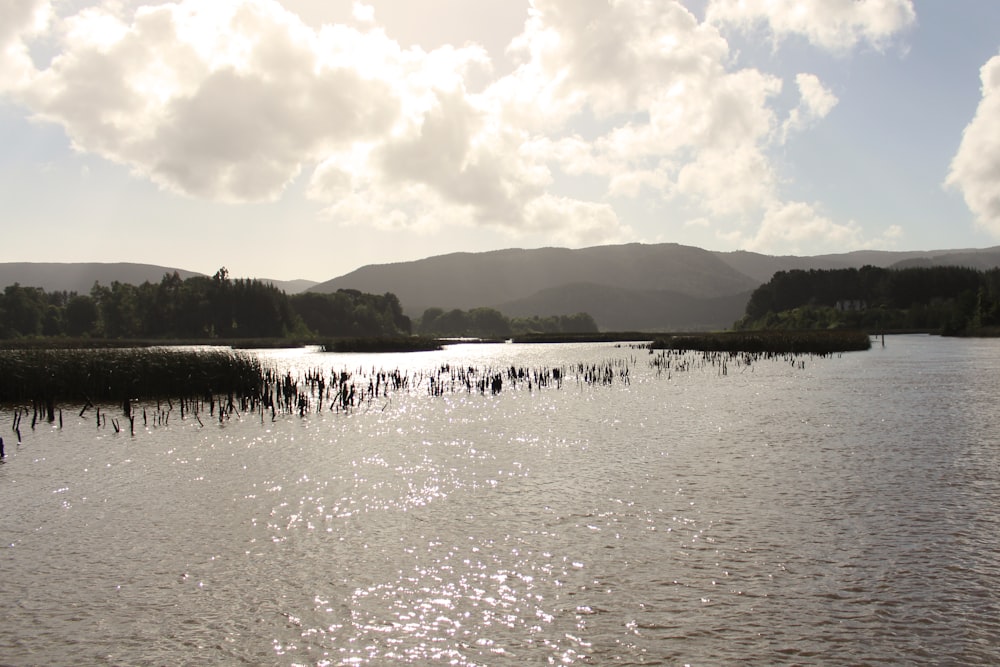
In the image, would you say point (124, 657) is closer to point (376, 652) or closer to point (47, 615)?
point (47, 615)

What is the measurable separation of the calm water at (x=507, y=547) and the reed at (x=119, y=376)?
1256 cm

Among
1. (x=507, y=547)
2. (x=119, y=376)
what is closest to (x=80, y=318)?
(x=119, y=376)

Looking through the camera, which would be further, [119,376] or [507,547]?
[119,376]

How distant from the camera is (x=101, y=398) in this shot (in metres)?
39.1

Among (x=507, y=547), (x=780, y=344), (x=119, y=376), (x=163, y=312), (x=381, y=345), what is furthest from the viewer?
(x=163, y=312)

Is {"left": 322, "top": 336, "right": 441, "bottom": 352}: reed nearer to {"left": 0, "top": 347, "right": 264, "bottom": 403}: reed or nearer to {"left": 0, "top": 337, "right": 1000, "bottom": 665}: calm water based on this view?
{"left": 0, "top": 347, "right": 264, "bottom": 403}: reed

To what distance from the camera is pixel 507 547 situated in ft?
43.4

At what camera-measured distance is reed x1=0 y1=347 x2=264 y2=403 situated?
126 feet

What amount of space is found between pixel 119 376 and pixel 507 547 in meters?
34.3

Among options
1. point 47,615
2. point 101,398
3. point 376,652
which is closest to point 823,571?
A: point 376,652

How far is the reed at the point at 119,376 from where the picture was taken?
38.5 m

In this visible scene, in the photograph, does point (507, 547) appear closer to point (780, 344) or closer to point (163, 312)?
point (780, 344)

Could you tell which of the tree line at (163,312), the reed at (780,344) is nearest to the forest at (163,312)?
the tree line at (163,312)

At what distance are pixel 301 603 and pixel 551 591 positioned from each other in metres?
3.81
